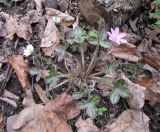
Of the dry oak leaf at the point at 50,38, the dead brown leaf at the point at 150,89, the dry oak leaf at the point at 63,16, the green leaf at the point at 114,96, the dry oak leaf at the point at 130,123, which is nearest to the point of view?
the green leaf at the point at 114,96

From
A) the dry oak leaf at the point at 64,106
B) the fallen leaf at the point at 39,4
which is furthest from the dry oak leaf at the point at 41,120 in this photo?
the fallen leaf at the point at 39,4

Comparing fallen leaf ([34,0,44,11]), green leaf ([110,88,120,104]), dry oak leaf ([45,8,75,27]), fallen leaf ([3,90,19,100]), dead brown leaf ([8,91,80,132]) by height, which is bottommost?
dead brown leaf ([8,91,80,132])

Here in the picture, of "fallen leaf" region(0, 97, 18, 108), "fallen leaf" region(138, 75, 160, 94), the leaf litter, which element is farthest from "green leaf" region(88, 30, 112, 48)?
"fallen leaf" region(0, 97, 18, 108)

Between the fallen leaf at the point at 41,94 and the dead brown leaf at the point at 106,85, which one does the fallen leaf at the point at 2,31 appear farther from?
the dead brown leaf at the point at 106,85

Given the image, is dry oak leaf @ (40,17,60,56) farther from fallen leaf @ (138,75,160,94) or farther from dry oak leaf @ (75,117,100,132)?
fallen leaf @ (138,75,160,94)

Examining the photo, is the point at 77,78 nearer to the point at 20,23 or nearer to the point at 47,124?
the point at 47,124

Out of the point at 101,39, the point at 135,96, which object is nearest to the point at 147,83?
the point at 135,96
